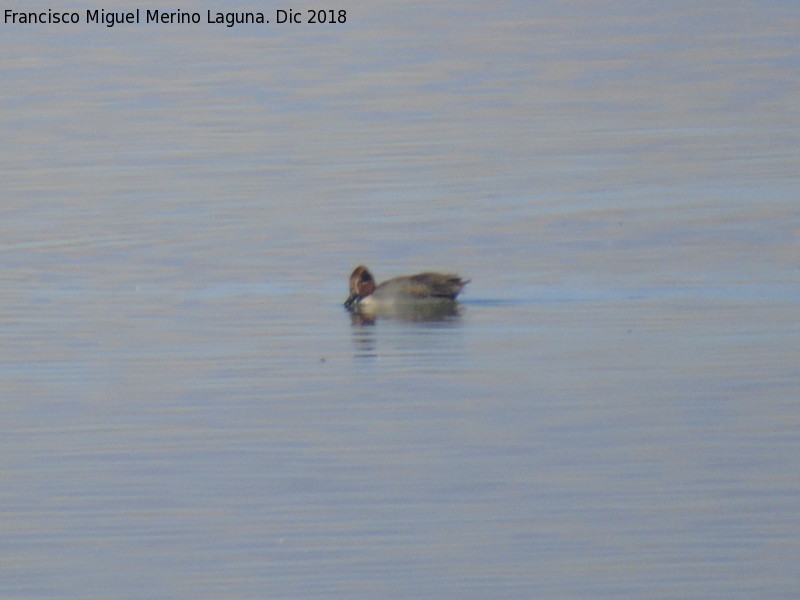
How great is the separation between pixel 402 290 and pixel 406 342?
1.19 metres

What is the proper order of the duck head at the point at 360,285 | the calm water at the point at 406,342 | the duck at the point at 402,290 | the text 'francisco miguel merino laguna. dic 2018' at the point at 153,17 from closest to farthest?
the calm water at the point at 406,342 → the duck at the point at 402,290 → the duck head at the point at 360,285 → the text 'francisco miguel merino laguna. dic 2018' at the point at 153,17

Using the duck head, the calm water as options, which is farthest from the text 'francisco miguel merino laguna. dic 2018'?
the duck head

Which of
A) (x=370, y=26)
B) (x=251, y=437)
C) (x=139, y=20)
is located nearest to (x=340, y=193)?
(x=251, y=437)

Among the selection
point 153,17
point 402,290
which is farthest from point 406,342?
point 153,17

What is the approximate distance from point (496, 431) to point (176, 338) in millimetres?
3117

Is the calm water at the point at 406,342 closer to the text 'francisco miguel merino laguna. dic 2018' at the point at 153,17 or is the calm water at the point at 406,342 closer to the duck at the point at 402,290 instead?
the duck at the point at 402,290

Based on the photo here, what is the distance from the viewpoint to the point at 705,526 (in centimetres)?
804

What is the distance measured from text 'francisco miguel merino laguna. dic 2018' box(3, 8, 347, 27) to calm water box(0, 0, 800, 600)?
318 inches

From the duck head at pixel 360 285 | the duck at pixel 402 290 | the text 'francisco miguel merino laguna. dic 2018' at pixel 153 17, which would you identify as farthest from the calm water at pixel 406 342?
the text 'francisco miguel merino laguna. dic 2018' at pixel 153 17

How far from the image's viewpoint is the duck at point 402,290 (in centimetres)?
1330

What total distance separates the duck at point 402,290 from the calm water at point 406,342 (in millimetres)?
195

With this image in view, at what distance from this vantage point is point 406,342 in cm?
1231

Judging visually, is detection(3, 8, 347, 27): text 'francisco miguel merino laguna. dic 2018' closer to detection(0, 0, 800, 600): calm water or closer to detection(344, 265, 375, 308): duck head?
detection(0, 0, 800, 600): calm water

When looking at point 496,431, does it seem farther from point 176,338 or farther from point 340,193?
point 340,193
